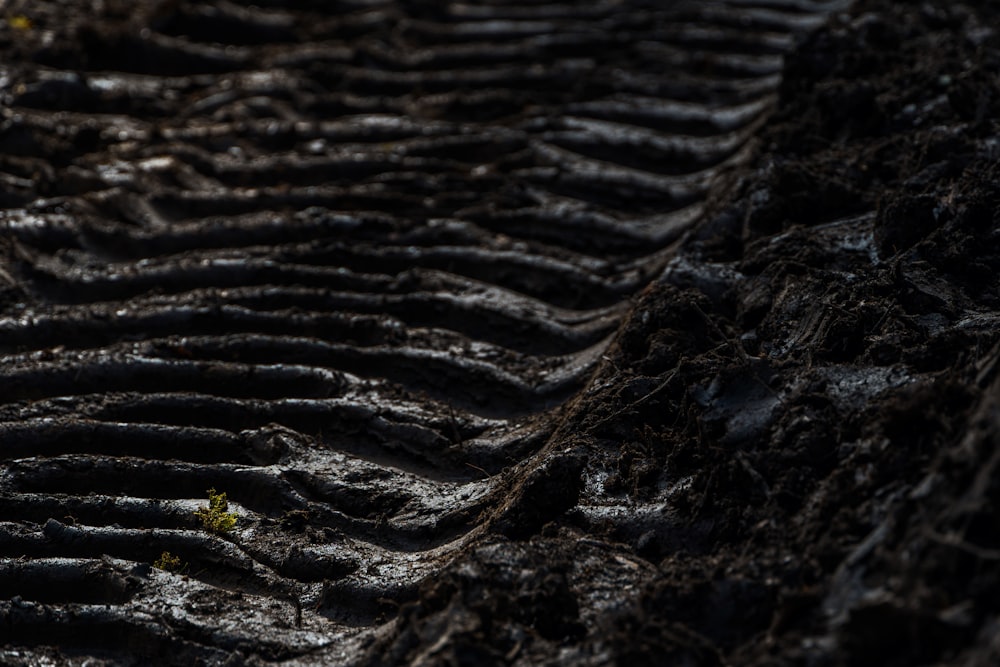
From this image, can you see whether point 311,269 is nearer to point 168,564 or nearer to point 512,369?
point 512,369

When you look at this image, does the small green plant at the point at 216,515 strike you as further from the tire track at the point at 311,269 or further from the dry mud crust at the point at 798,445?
the dry mud crust at the point at 798,445

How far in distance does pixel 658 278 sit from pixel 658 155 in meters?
1.36

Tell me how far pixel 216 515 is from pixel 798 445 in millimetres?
1510

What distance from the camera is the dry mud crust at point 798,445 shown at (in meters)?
1.88

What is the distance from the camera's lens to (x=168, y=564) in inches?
107

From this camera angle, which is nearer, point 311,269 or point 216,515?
point 216,515

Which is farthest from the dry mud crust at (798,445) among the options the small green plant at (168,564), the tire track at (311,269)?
the small green plant at (168,564)

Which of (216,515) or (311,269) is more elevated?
(311,269)

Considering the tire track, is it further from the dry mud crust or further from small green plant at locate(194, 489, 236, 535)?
the dry mud crust

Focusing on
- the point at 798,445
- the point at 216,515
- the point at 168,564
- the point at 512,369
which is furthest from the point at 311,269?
the point at 798,445

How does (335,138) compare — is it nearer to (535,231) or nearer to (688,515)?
(535,231)

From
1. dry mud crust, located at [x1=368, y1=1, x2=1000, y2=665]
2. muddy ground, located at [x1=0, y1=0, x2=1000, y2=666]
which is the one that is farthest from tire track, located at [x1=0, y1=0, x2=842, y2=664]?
dry mud crust, located at [x1=368, y1=1, x2=1000, y2=665]

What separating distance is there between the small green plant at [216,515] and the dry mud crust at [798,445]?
776mm

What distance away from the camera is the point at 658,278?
346cm
